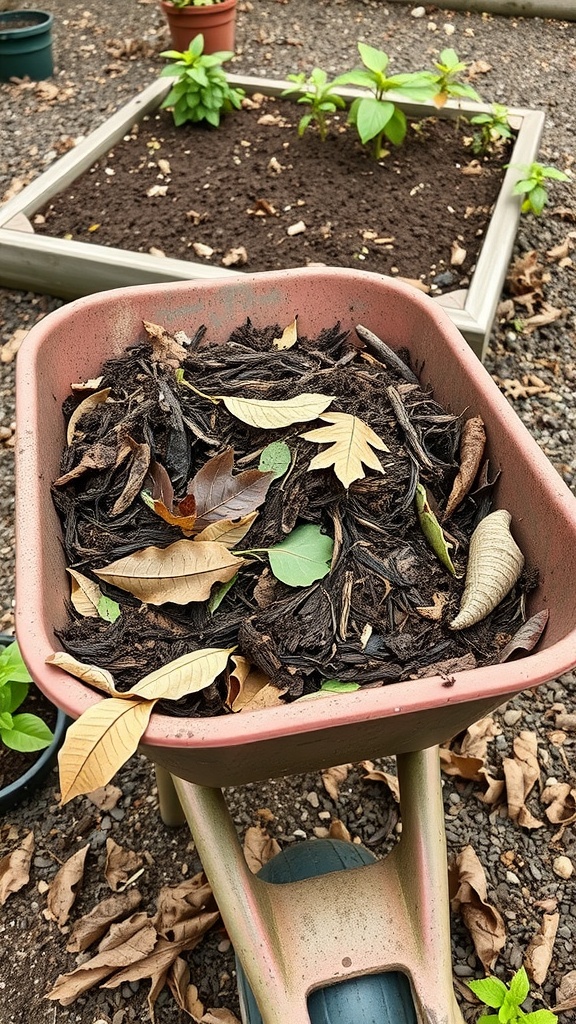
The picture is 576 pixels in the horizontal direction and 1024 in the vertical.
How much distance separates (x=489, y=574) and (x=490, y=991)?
71cm

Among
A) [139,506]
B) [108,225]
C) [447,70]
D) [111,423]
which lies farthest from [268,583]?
[447,70]

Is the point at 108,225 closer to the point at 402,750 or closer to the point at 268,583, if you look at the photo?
the point at 268,583

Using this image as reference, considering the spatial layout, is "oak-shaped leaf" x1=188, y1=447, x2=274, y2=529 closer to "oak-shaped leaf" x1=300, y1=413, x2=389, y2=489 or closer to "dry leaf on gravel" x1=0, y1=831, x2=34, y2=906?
"oak-shaped leaf" x1=300, y1=413, x2=389, y2=489

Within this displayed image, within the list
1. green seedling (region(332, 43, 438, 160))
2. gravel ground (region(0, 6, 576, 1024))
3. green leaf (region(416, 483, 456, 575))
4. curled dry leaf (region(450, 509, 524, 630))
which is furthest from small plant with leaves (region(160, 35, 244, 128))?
curled dry leaf (region(450, 509, 524, 630))

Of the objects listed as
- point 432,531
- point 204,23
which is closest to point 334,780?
point 432,531

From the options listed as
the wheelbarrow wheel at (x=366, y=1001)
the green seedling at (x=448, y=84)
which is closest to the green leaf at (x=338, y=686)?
the wheelbarrow wheel at (x=366, y=1001)

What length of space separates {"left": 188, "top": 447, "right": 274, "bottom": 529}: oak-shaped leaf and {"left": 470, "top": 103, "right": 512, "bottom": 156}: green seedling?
2.45 meters

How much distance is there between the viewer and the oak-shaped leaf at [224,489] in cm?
101

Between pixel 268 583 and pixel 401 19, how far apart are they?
4.91 m

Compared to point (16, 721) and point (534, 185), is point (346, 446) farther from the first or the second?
point (534, 185)

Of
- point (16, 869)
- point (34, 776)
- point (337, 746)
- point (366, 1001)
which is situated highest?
point (337, 746)

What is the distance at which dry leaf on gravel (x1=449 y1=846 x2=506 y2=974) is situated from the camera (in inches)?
53.4

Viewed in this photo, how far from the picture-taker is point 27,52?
3.87 meters

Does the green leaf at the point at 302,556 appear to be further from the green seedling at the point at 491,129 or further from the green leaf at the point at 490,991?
the green seedling at the point at 491,129
